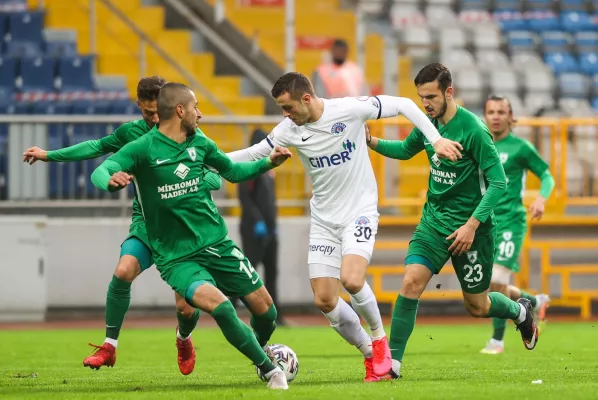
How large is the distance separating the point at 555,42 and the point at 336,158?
15.5 metres

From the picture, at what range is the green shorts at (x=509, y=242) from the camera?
12.2m

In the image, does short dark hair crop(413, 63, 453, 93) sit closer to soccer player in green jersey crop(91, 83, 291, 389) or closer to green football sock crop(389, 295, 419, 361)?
soccer player in green jersey crop(91, 83, 291, 389)

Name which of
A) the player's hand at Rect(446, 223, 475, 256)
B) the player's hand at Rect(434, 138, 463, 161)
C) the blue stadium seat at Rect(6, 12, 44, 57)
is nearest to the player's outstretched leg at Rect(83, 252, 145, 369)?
the player's hand at Rect(446, 223, 475, 256)

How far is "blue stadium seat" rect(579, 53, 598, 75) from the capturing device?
2338 cm

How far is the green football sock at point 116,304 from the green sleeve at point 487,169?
8.96 feet

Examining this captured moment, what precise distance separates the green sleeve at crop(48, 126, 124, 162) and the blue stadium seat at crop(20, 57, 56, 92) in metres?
9.75

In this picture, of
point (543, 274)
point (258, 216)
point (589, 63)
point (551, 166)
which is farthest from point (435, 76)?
point (589, 63)

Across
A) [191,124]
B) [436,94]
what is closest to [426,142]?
[436,94]

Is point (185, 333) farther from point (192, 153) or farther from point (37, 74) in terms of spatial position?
point (37, 74)

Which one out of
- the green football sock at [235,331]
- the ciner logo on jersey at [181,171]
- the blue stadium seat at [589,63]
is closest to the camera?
the green football sock at [235,331]

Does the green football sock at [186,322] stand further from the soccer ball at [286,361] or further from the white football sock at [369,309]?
the white football sock at [369,309]

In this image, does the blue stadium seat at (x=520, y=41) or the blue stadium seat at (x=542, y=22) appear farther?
the blue stadium seat at (x=542, y=22)

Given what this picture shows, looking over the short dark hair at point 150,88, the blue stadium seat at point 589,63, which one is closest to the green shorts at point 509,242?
the short dark hair at point 150,88

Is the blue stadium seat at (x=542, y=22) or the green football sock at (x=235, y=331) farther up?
the blue stadium seat at (x=542, y=22)
